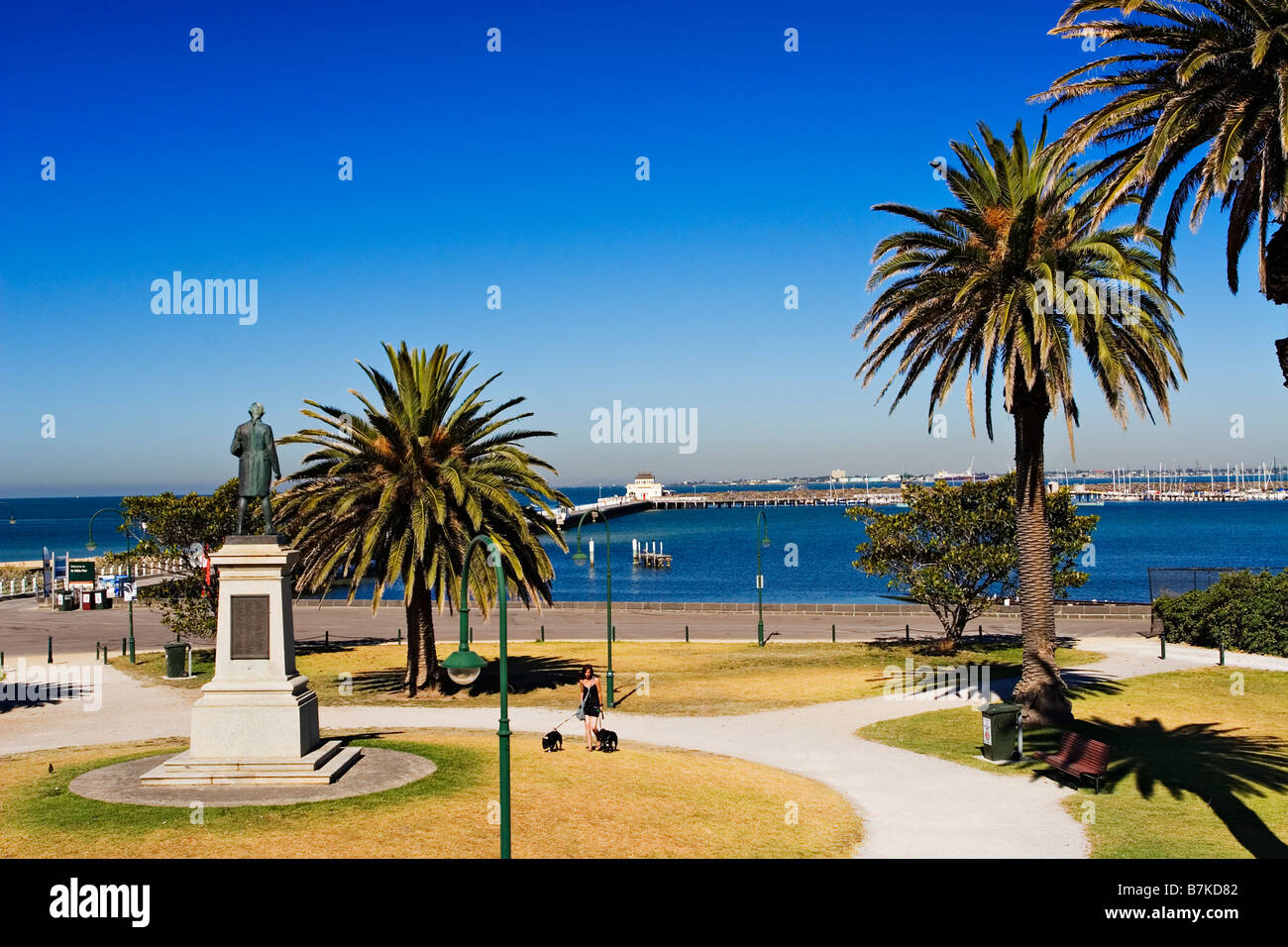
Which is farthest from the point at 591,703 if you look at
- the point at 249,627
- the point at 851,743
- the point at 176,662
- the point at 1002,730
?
the point at 176,662

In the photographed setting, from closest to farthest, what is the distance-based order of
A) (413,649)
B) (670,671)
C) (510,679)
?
1. (413,649)
2. (510,679)
3. (670,671)

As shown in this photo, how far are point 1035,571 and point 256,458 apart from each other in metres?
18.7

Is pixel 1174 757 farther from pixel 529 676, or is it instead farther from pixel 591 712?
pixel 529 676

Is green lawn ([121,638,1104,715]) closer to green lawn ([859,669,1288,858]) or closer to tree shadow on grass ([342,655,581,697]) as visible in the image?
tree shadow on grass ([342,655,581,697])

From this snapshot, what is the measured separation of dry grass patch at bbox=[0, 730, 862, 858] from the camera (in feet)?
48.0

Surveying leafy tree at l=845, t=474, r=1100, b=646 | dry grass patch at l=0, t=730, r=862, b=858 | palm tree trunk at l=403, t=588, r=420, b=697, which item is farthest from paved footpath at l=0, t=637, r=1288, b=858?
leafy tree at l=845, t=474, r=1100, b=646

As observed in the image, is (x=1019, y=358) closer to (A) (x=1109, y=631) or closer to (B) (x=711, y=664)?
(B) (x=711, y=664)

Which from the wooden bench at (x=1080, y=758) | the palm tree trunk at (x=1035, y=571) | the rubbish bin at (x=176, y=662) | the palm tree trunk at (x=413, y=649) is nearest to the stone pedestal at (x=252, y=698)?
the palm tree trunk at (x=413, y=649)

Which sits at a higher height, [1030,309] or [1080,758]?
[1030,309]

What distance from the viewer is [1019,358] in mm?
23547

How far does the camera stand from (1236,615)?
38094 mm

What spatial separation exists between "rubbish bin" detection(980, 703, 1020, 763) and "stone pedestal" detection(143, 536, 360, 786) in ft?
44.4

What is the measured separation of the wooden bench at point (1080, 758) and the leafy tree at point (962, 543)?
59.1ft
